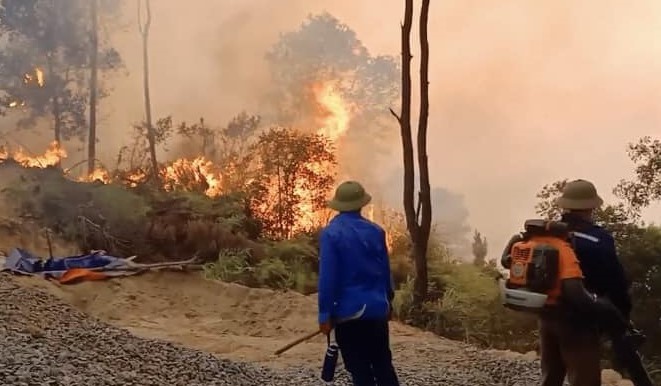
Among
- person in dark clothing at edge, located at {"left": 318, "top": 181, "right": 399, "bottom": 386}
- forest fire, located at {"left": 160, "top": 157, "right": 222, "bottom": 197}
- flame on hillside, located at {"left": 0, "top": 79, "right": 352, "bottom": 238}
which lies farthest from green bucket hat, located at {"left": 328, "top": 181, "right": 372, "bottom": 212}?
forest fire, located at {"left": 160, "top": 157, "right": 222, "bottom": 197}

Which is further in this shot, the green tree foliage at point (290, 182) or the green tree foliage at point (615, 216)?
the green tree foliage at point (290, 182)

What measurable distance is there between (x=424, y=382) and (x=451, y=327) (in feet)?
15.9

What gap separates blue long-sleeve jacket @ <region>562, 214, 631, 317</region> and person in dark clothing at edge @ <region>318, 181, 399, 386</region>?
1.15 meters

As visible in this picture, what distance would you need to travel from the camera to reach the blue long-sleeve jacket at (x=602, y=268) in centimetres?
470

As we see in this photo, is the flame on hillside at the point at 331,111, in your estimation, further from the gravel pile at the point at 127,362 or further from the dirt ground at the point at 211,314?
the gravel pile at the point at 127,362

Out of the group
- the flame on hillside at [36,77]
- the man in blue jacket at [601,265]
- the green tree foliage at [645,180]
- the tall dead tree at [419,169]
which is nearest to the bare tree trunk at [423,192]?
the tall dead tree at [419,169]

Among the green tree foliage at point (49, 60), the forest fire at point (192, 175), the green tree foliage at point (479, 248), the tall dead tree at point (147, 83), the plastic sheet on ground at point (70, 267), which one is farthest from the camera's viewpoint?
the green tree foliage at point (49, 60)

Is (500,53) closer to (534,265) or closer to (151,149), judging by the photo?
(151,149)

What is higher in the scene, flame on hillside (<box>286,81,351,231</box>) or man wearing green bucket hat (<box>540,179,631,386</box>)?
flame on hillside (<box>286,81,351,231</box>)

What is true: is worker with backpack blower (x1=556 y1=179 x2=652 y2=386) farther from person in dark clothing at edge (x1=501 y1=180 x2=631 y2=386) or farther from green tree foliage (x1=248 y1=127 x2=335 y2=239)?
green tree foliage (x1=248 y1=127 x2=335 y2=239)

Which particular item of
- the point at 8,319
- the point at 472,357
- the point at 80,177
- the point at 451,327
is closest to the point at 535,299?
the point at 472,357

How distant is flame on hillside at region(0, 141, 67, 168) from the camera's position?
1971 centimetres

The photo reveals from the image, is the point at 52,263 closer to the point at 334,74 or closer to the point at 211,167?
the point at 211,167

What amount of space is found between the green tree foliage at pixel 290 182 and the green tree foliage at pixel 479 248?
11.6 feet
